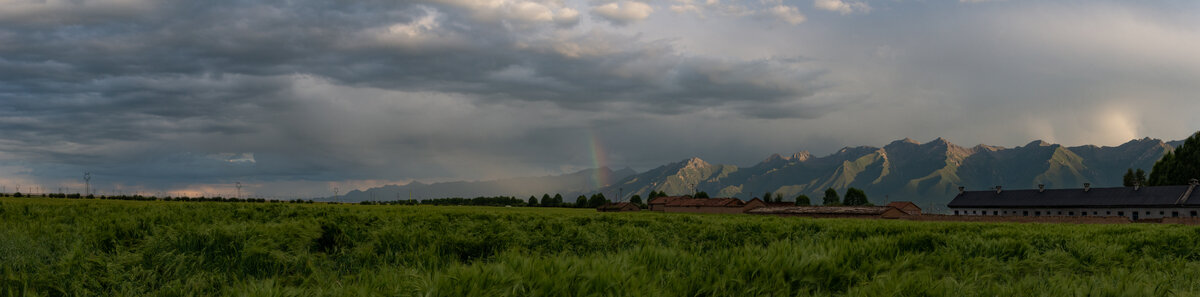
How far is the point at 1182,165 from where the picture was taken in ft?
355

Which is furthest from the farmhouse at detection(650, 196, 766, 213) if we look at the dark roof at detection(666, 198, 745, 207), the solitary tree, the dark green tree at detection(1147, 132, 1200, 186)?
the solitary tree

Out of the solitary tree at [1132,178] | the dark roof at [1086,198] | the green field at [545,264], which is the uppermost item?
the solitary tree at [1132,178]

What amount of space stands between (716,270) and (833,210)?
93761 mm

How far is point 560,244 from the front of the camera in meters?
11.9

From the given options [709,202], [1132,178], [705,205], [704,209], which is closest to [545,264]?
[704,209]

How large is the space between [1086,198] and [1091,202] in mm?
1912

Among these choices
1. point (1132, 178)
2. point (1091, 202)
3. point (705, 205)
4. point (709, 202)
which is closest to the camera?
point (1091, 202)

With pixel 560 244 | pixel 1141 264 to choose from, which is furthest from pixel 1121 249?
pixel 560 244

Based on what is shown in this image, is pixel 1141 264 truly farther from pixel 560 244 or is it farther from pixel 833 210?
pixel 833 210

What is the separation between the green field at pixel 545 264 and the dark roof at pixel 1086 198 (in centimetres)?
11433

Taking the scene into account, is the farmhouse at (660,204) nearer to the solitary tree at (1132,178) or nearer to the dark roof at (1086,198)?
the dark roof at (1086,198)

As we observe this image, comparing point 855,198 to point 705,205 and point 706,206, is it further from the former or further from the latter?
point 706,206

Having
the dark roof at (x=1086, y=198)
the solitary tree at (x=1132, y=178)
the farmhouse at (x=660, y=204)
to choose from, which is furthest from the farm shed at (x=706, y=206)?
the solitary tree at (x=1132, y=178)

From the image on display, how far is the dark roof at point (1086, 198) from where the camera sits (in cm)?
9716
